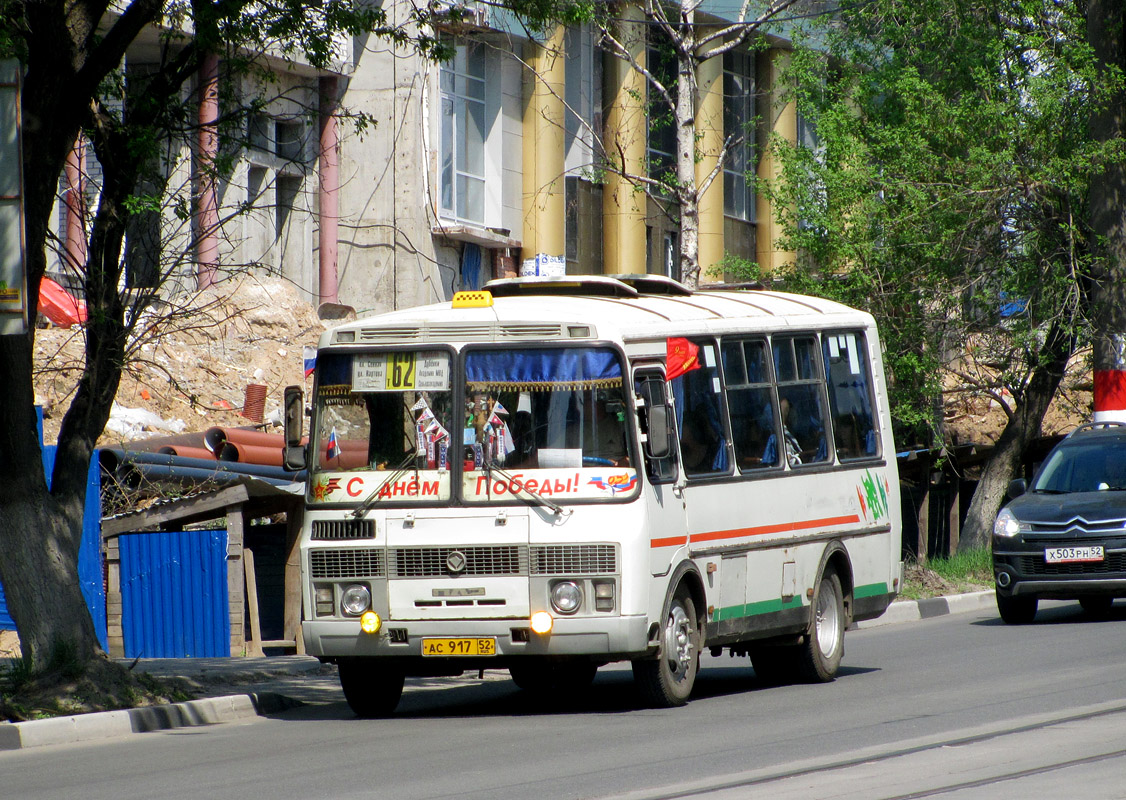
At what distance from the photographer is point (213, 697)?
11914 millimetres

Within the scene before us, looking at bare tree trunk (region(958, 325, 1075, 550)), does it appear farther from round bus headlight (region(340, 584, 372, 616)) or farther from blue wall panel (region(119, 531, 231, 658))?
round bus headlight (region(340, 584, 372, 616))

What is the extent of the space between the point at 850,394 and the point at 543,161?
18370 mm

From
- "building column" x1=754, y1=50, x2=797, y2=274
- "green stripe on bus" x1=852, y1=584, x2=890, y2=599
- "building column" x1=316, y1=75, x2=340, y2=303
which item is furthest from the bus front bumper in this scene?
"building column" x1=754, y1=50, x2=797, y2=274

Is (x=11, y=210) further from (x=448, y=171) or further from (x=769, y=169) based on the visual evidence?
(x=769, y=169)

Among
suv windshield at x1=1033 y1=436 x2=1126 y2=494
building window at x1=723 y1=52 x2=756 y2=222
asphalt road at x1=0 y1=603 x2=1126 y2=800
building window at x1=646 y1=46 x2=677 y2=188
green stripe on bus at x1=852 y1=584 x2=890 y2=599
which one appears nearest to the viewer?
asphalt road at x1=0 y1=603 x2=1126 y2=800

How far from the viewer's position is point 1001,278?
75.0ft

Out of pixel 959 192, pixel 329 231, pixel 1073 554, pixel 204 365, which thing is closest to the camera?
pixel 1073 554

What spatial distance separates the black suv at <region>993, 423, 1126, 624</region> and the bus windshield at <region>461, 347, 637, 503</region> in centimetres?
740

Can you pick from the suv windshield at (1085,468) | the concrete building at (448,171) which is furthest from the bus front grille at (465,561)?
the concrete building at (448,171)

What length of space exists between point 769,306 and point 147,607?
22.1ft

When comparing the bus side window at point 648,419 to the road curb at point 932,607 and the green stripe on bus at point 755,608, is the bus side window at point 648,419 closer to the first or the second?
the green stripe on bus at point 755,608

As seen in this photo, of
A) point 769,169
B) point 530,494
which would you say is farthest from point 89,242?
point 769,169

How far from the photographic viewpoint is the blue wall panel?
15.9 m

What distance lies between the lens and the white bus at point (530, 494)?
10766mm
